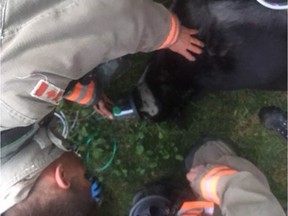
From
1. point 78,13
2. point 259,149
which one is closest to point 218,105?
point 259,149

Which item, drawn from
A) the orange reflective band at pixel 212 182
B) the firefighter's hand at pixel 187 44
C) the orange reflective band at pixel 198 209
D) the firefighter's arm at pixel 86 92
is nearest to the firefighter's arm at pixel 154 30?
the firefighter's hand at pixel 187 44

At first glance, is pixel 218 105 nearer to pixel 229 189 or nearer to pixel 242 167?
pixel 242 167

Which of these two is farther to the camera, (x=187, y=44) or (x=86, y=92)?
(x=86, y=92)

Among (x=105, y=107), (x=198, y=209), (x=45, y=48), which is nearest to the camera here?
(x=45, y=48)

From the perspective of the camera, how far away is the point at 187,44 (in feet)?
6.40

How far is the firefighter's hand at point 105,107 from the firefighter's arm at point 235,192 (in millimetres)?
554

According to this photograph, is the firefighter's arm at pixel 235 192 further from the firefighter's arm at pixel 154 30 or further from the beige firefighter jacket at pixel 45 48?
the beige firefighter jacket at pixel 45 48

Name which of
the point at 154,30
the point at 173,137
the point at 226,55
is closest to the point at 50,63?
the point at 154,30

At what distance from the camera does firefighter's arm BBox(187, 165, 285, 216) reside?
6.11 feet

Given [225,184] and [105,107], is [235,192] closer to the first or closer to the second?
[225,184]

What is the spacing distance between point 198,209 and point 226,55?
0.69 meters

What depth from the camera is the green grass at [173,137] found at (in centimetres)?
253

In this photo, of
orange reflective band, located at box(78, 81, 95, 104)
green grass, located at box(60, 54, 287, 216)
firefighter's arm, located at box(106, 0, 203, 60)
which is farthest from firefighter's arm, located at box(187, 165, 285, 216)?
orange reflective band, located at box(78, 81, 95, 104)

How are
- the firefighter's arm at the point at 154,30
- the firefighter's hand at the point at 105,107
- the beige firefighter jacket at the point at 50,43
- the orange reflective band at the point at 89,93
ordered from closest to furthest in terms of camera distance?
the beige firefighter jacket at the point at 50,43 < the firefighter's arm at the point at 154,30 < the orange reflective band at the point at 89,93 < the firefighter's hand at the point at 105,107
